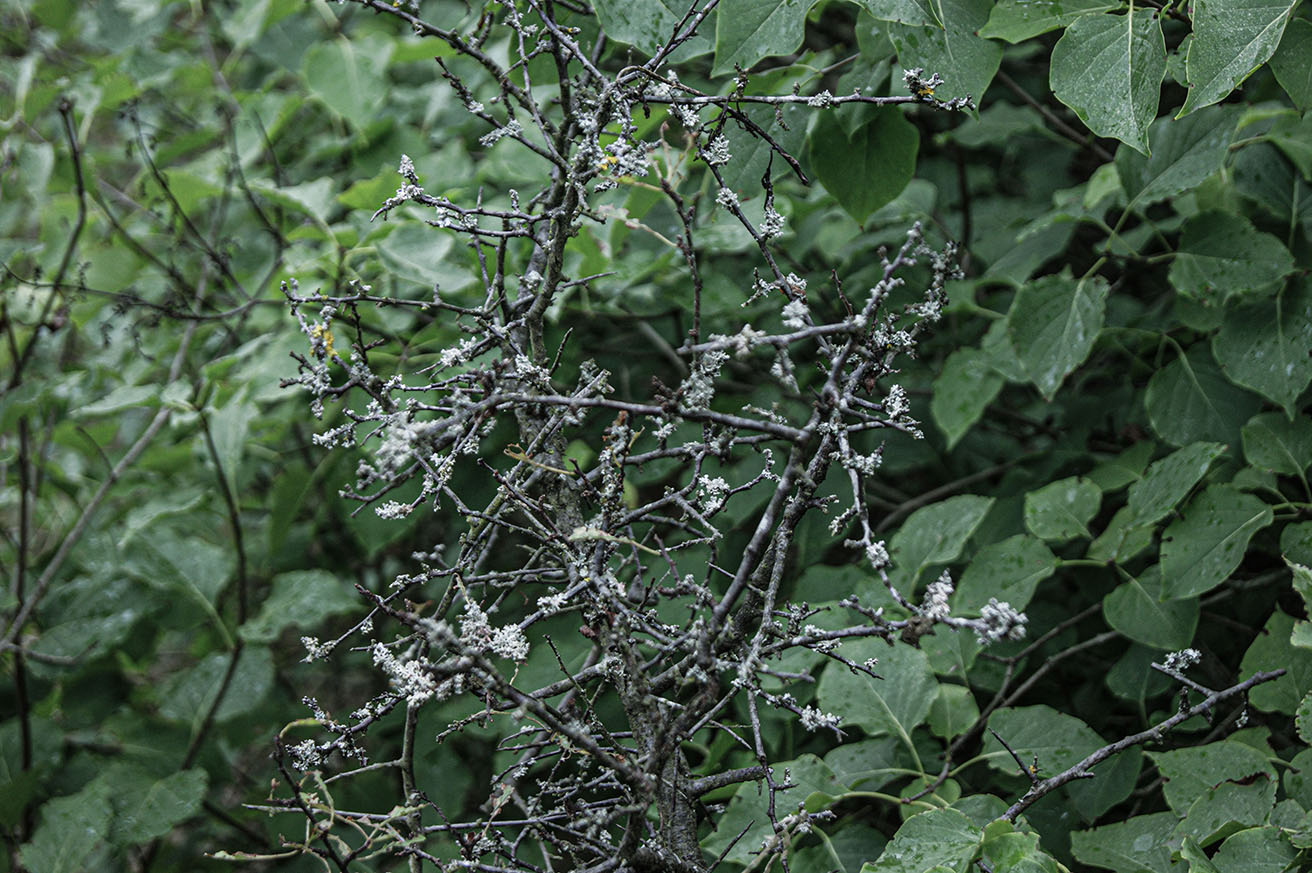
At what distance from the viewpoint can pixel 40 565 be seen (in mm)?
2037

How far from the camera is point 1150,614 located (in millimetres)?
1215

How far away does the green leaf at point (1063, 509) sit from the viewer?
130 centimetres

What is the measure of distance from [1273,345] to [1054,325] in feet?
0.89

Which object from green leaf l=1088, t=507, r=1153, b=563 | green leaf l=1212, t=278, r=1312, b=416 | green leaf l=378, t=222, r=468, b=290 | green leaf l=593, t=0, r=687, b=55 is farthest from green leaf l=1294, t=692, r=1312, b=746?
green leaf l=378, t=222, r=468, b=290

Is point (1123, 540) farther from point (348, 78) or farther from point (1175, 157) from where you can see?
point (348, 78)

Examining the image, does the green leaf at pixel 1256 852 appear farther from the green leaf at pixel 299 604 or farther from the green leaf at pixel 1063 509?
the green leaf at pixel 299 604

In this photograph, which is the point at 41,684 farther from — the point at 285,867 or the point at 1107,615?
the point at 1107,615

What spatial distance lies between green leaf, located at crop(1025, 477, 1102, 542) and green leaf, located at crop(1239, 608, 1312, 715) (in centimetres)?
24

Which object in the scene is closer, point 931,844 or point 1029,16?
point 931,844

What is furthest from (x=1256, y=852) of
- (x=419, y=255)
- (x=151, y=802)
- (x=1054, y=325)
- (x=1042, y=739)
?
(x=151, y=802)

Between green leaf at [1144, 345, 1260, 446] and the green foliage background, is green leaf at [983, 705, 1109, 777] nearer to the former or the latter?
the green foliage background

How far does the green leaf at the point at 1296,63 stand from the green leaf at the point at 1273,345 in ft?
1.08

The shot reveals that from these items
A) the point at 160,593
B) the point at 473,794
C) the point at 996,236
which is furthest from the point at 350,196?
the point at 473,794

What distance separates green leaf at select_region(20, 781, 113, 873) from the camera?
5.05 feet
